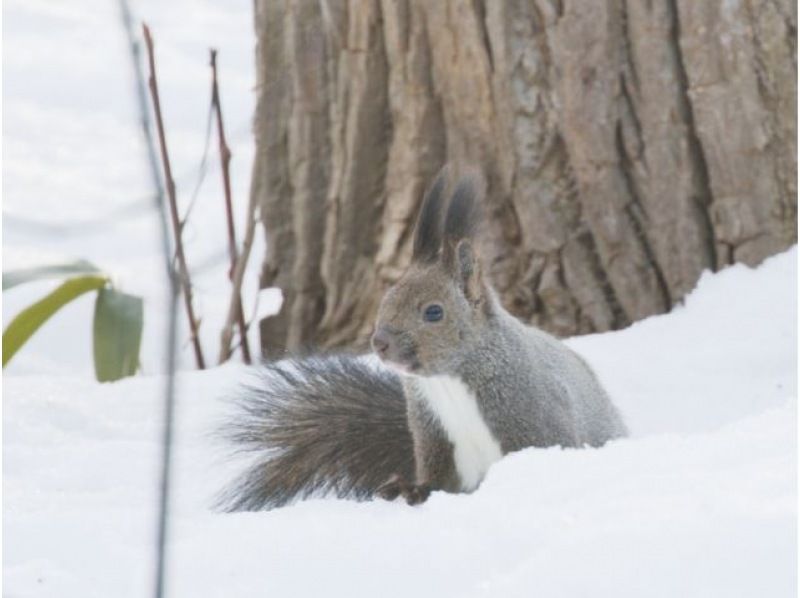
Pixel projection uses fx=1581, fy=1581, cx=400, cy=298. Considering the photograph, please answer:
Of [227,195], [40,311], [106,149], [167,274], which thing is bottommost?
[106,149]

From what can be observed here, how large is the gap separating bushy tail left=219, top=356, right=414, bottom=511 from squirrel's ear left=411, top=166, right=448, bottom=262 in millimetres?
356

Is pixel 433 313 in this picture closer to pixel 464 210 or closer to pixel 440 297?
Result: pixel 440 297

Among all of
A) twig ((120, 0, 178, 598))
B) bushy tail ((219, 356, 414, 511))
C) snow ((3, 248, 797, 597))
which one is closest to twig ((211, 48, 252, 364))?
bushy tail ((219, 356, 414, 511))

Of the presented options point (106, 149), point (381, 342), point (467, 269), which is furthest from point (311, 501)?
point (106, 149)

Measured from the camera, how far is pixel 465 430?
2.85 m

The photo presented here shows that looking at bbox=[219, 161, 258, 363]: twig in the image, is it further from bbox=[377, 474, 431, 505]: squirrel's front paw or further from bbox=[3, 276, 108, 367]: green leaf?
bbox=[377, 474, 431, 505]: squirrel's front paw

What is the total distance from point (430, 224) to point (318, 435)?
0.48m

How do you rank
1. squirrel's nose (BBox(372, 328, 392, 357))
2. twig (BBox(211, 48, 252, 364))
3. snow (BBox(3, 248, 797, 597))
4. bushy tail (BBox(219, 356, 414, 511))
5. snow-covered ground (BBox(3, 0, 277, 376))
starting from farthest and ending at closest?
snow-covered ground (BBox(3, 0, 277, 376))
twig (BBox(211, 48, 252, 364))
bushy tail (BBox(219, 356, 414, 511))
squirrel's nose (BBox(372, 328, 392, 357))
snow (BBox(3, 248, 797, 597))

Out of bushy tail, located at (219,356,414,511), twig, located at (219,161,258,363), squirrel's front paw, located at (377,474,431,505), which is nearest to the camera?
squirrel's front paw, located at (377,474,431,505)

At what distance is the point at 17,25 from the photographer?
713 cm

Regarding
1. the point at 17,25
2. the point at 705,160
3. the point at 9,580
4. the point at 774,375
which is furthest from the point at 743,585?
the point at 17,25

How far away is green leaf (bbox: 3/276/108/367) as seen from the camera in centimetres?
387

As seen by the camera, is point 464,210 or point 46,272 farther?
point 46,272

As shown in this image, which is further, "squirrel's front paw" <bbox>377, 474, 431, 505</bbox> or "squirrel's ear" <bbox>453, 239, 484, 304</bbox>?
"squirrel's ear" <bbox>453, 239, 484, 304</bbox>
